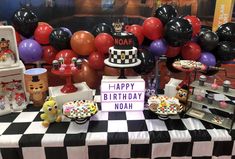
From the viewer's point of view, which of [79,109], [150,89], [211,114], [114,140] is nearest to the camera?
[114,140]

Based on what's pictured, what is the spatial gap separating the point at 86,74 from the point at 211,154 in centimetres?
106

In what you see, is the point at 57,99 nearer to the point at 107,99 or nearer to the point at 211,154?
the point at 107,99

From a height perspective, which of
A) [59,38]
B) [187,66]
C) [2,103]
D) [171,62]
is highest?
[59,38]

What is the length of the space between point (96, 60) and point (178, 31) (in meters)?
0.66

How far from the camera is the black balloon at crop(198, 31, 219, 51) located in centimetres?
168

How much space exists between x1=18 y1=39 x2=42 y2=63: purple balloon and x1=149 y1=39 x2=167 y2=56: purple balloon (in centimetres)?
93

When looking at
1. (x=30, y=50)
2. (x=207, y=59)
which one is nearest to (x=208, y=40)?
(x=207, y=59)

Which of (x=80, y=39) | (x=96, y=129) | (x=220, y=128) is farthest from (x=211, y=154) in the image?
(x=80, y=39)

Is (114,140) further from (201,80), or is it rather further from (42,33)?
(42,33)

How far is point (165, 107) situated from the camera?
125cm

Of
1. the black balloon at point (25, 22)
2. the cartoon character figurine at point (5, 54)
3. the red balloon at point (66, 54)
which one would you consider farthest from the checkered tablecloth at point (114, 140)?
the black balloon at point (25, 22)

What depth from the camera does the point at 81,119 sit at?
117cm

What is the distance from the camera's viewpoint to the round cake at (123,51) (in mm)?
1329

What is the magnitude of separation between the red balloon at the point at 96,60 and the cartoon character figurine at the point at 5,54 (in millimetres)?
585
